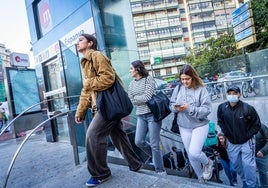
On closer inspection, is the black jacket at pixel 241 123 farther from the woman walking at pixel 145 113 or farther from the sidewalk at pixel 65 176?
the woman walking at pixel 145 113

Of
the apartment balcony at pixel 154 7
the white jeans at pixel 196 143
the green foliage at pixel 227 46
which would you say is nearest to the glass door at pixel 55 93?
the white jeans at pixel 196 143

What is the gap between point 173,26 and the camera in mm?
48000

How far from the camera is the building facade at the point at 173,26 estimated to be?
4709 cm

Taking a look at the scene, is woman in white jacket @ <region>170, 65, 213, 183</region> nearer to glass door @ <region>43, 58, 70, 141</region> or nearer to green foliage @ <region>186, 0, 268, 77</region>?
glass door @ <region>43, 58, 70, 141</region>

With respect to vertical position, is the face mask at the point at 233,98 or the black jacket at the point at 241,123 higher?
the face mask at the point at 233,98

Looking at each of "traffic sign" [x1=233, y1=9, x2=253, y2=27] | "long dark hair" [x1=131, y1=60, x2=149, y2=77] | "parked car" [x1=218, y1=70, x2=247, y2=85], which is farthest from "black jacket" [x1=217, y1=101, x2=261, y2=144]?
"traffic sign" [x1=233, y1=9, x2=253, y2=27]

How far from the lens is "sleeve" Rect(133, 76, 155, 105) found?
3.15 metres

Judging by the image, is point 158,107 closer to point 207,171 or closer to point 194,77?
point 194,77

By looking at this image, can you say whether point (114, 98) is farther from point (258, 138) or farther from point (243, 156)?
point (258, 138)

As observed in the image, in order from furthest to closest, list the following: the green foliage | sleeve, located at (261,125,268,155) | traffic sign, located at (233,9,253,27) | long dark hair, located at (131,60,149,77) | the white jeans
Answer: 1. the green foliage
2. traffic sign, located at (233,9,253,27)
3. sleeve, located at (261,125,268,155)
4. long dark hair, located at (131,60,149,77)
5. the white jeans

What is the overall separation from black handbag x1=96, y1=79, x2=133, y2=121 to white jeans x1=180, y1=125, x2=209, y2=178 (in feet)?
2.83

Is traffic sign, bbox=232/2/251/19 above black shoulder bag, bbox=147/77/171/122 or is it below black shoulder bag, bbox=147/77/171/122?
above

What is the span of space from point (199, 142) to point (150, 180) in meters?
0.71

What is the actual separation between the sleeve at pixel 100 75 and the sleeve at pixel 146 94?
2.67 feet
